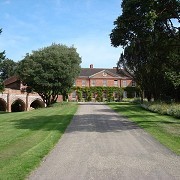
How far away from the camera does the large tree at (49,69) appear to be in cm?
4688

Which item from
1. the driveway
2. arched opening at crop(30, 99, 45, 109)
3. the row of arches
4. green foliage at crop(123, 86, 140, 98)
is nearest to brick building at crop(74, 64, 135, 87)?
green foliage at crop(123, 86, 140, 98)

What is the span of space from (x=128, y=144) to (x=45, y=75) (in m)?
34.7

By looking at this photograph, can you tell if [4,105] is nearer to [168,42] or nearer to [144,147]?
[168,42]

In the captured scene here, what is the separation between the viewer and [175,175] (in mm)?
7820

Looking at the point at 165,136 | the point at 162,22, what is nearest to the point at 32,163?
the point at 165,136

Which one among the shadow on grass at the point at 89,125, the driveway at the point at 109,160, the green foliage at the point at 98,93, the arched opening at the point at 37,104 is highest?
the green foliage at the point at 98,93

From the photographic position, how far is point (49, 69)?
47250 mm

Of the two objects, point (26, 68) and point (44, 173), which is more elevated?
point (26, 68)

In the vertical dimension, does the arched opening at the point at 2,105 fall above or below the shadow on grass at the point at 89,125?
above

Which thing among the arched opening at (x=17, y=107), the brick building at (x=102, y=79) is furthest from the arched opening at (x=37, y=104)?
the brick building at (x=102, y=79)

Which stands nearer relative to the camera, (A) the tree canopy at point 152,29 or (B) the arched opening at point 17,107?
(A) the tree canopy at point 152,29

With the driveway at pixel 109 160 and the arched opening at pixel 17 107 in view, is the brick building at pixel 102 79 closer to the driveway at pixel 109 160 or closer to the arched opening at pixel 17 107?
the arched opening at pixel 17 107

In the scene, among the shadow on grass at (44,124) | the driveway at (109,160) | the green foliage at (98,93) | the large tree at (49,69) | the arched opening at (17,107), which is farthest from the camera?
the green foliage at (98,93)

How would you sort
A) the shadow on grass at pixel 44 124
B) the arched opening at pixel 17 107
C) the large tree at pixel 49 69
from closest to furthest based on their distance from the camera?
the shadow on grass at pixel 44 124
the large tree at pixel 49 69
the arched opening at pixel 17 107
